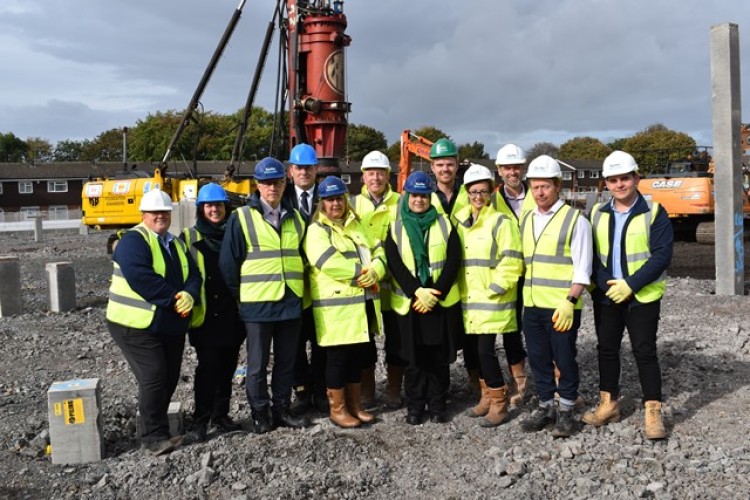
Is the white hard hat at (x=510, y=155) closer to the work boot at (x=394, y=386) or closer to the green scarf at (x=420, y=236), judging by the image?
the green scarf at (x=420, y=236)

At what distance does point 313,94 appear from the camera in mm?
13266

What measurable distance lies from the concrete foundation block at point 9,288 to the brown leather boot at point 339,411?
649 cm

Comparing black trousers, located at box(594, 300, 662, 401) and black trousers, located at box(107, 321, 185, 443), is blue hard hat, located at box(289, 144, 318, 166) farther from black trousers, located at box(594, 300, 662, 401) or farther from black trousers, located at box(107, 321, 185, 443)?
black trousers, located at box(594, 300, 662, 401)

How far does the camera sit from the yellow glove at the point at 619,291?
16.3 ft

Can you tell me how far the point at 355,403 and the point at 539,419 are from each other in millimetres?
1437

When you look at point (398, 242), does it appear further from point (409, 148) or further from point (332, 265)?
point (409, 148)

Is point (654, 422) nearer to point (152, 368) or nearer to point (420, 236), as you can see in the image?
point (420, 236)

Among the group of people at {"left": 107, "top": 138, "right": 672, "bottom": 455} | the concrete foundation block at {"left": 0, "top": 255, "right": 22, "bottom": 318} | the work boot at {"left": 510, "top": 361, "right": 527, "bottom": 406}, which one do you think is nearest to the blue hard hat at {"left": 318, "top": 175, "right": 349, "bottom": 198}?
the group of people at {"left": 107, "top": 138, "right": 672, "bottom": 455}

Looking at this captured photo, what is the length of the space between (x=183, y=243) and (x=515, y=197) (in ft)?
8.89

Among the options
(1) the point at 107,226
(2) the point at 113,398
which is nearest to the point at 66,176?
(1) the point at 107,226

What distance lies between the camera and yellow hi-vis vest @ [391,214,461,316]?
213 inches

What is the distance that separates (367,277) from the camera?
5371mm

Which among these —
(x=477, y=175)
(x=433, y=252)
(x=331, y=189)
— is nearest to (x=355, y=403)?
(x=433, y=252)

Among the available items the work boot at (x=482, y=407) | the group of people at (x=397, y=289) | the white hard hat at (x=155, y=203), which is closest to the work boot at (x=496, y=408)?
the group of people at (x=397, y=289)
